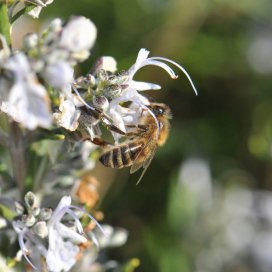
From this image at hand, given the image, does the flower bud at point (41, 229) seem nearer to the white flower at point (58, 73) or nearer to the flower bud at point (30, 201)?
the flower bud at point (30, 201)

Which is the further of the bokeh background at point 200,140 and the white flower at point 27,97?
the bokeh background at point 200,140

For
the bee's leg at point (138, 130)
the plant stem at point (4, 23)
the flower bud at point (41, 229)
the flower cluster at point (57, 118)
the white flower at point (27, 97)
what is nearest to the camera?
the white flower at point (27, 97)

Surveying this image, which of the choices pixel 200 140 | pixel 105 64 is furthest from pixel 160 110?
pixel 200 140

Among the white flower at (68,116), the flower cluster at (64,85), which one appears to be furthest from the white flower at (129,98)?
the white flower at (68,116)

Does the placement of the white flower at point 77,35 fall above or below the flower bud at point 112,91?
above

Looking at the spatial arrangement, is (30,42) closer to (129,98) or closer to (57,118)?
(57,118)

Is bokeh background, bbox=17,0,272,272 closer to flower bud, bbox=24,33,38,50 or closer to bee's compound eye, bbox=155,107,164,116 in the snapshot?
bee's compound eye, bbox=155,107,164,116
